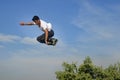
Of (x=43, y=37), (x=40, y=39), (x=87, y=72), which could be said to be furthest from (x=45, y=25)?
(x=87, y=72)

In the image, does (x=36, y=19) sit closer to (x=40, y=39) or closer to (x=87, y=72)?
(x=40, y=39)

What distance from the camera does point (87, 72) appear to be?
61.9m

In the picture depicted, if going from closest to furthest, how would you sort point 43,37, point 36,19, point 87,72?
point 36,19
point 43,37
point 87,72

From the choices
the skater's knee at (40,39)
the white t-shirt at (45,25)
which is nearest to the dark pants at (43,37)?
the skater's knee at (40,39)

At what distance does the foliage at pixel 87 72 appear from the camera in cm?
6081

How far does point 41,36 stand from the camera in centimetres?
1934

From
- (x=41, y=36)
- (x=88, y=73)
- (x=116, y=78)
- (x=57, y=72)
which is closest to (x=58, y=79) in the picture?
(x=57, y=72)

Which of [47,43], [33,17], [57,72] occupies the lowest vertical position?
[47,43]

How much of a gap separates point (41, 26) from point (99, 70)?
4579cm

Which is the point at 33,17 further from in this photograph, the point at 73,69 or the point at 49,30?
the point at 73,69

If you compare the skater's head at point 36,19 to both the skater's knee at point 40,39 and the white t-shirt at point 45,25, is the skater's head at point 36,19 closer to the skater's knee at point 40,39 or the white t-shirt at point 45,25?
the white t-shirt at point 45,25

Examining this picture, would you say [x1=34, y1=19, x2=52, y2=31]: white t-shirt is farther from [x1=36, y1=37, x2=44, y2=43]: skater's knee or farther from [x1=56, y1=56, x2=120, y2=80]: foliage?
[x1=56, y1=56, x2=120, y2=80]: foliage

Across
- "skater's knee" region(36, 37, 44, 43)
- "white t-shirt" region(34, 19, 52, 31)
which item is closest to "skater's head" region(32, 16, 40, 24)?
"white t-shirt" region(34, 19, 52, 31)

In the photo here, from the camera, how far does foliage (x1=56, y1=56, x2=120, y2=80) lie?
200 feet
